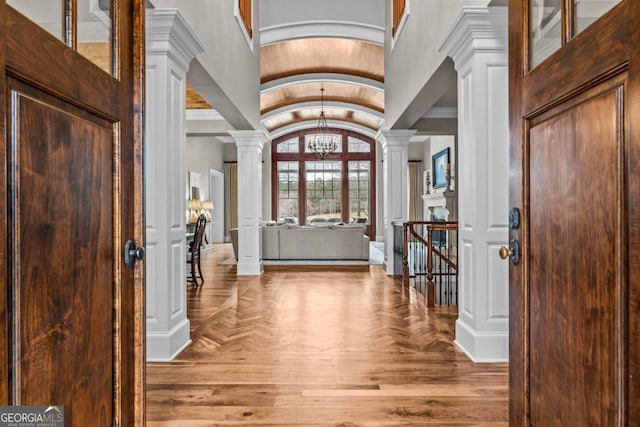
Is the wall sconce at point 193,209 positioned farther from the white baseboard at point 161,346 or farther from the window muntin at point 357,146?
the white baseboard at point 161,346

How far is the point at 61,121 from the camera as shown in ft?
3.67

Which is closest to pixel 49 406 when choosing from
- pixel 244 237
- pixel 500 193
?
pixel 500 193

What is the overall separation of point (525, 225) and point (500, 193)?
146cm

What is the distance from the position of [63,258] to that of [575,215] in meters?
1.48

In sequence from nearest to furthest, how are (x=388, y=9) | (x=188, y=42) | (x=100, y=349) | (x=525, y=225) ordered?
(x=100, y=349) < (x=525, y=225) < (x=188, y=42) < (x=388, y=9)

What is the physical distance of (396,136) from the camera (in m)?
6.32

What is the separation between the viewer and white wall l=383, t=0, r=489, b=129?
3.42 m

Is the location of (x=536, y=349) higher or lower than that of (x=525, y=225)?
lower

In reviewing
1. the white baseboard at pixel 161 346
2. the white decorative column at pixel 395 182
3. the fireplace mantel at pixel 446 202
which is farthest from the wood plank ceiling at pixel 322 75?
the white baseboard at pixel 161 346

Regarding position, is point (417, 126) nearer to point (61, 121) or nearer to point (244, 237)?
point (244, 237)

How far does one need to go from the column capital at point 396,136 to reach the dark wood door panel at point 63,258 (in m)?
5.33

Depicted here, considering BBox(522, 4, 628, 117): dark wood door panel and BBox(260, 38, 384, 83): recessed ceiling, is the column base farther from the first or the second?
BBox(260, 38, 384, 83): recessed ceiling

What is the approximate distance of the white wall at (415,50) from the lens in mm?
→ 3424

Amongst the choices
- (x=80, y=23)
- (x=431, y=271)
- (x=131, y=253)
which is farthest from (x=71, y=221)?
(x=431, y=271)
